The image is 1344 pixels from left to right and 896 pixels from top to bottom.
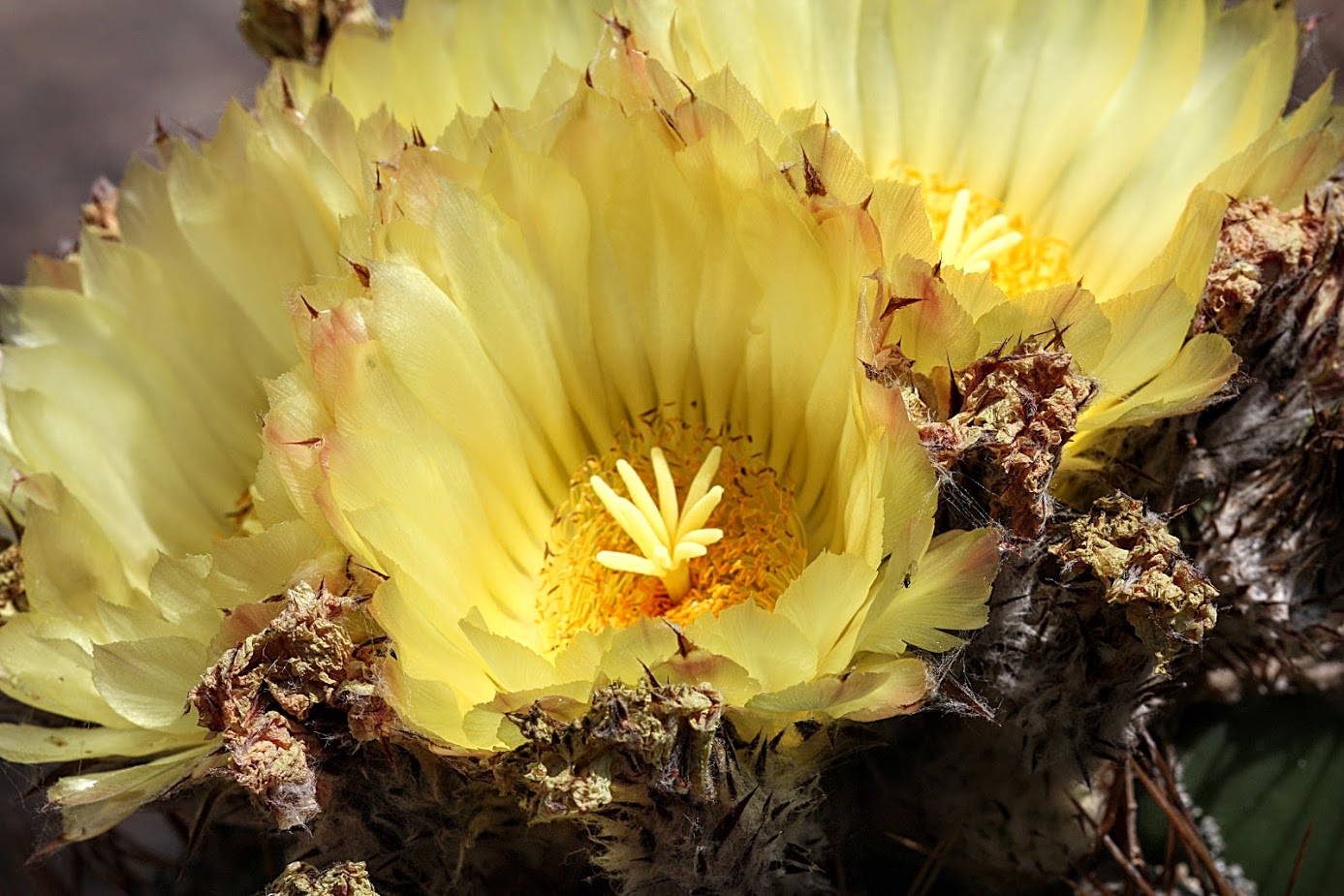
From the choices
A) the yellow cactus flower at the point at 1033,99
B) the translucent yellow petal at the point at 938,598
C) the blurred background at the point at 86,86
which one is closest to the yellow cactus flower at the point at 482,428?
the translucent yellow petal at the point at 938,598

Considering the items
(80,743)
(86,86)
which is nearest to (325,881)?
(80,743)

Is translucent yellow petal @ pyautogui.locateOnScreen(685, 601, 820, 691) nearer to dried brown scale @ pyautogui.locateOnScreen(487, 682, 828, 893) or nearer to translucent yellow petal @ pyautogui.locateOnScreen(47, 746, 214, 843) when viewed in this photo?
dried brown scale @ pyautogui.locateOnScreen(487, 682, 828, 893)

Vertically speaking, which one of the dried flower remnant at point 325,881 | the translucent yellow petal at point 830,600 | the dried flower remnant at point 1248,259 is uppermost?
the dried flower remnant at point 1248,259

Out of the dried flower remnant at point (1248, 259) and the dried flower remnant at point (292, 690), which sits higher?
the dried flower remnant at point (1248, 259)

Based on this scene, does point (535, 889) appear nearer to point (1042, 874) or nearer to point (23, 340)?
point (1042, 874)

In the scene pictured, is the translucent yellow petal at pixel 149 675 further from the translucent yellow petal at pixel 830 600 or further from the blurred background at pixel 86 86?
the blurred background at pixel 86 86

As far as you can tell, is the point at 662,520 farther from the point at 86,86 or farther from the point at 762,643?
the point at 86,86

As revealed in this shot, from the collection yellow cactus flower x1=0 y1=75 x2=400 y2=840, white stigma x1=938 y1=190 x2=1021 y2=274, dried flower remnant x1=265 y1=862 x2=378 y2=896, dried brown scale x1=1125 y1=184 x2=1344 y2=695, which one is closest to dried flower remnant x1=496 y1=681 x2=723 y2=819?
dried flower remnant x1=265 y1=862 x2=378 y2=896
